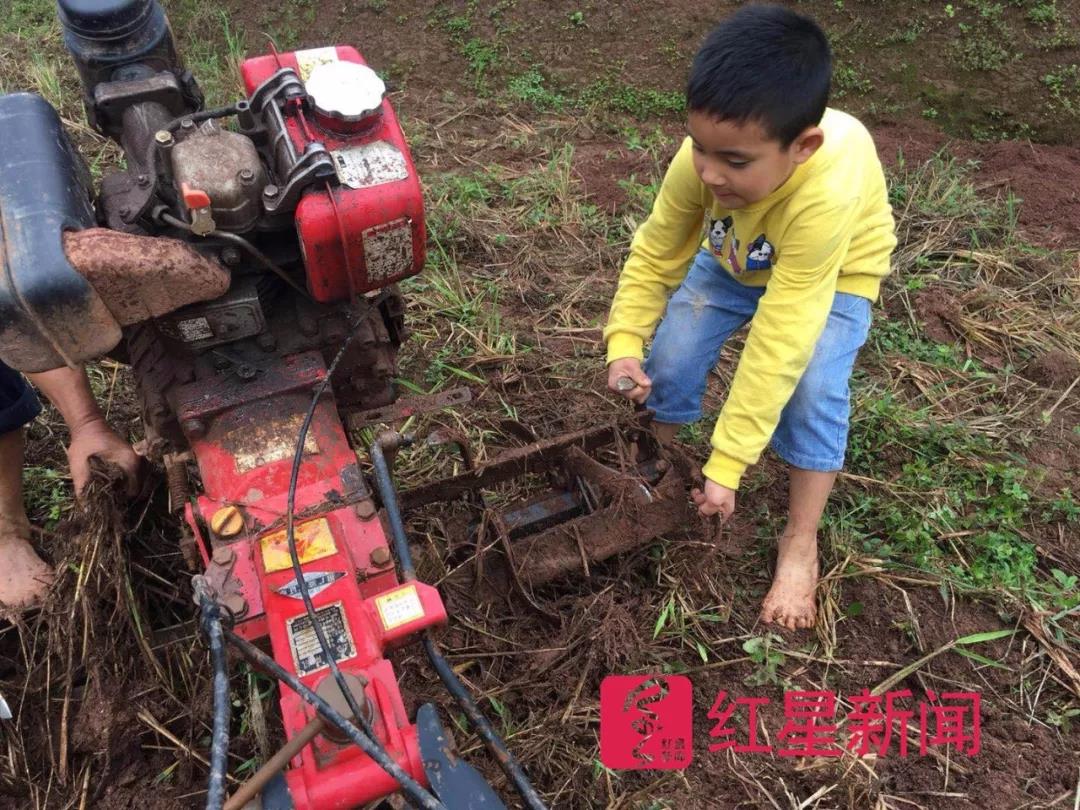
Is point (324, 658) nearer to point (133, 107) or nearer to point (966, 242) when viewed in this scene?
point (133, 107)

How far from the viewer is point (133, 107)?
211cm

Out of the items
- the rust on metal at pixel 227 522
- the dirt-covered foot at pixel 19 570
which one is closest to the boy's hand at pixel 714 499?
the rust on metal at pixel 227 522

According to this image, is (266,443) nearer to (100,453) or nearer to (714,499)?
(100,453)

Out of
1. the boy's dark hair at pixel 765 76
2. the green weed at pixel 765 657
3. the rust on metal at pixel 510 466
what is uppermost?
the boy's dark hair at pixel 765 76

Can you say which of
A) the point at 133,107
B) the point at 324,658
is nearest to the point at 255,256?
the point at 133,107

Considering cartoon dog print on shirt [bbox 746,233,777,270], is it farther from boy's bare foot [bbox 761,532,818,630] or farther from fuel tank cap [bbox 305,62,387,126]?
fuel tank cap [bbox 305,62,387,126]

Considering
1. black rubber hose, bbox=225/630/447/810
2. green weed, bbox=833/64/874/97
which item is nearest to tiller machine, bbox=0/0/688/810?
black rubber hose, bbox=225/630/447/810

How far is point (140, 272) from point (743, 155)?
135cm

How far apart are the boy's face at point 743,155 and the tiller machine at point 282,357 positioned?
70 cm

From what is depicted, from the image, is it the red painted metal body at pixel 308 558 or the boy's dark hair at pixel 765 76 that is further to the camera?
the boy's dark hair at pixel 765 76

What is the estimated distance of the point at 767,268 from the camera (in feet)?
8.02

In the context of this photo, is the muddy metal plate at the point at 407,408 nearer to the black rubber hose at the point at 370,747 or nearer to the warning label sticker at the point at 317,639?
the warning label sticker at the point at 317,639

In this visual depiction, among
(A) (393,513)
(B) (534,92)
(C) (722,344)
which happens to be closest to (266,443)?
(A) (393,513)

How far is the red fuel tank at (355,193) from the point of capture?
6.15ft
